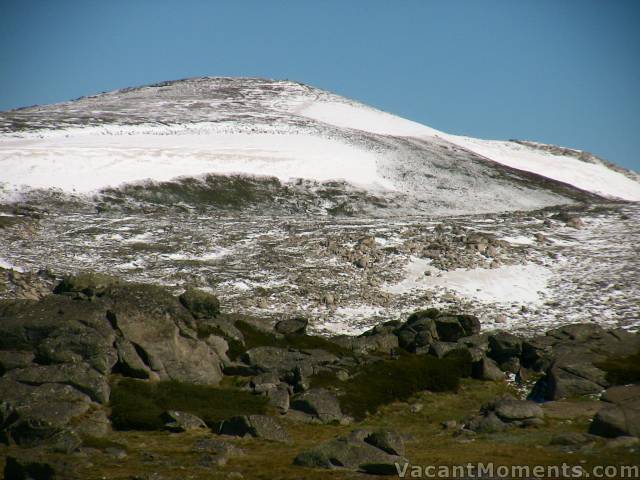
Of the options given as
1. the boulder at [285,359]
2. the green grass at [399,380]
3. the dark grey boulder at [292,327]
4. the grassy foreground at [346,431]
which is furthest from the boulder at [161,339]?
the dark grey boulder at [292,327]

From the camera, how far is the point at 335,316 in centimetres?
4516

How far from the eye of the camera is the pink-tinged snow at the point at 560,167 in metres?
106

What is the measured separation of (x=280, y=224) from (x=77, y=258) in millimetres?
17025

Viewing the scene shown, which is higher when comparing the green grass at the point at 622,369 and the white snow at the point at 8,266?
the white snow at the point at 8,266

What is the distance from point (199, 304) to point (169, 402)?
9118 mm

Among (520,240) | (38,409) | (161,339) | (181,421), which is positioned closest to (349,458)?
(181,421)

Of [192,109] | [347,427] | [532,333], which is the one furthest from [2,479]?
[192,109]

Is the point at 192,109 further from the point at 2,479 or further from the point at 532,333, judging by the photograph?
the point at 2,479

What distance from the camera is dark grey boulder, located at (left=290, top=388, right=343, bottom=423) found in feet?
95.0

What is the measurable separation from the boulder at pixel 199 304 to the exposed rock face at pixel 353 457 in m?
15.2

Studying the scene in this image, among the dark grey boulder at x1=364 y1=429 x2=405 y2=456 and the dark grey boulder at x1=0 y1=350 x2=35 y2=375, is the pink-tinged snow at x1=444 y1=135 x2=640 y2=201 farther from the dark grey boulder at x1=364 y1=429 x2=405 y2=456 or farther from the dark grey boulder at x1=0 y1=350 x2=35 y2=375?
the dark grey boulder at x1=0 y1=350 x2=35 y2=375

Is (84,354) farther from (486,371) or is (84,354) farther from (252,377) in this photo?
(486,371)

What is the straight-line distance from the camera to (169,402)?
27.9 metres

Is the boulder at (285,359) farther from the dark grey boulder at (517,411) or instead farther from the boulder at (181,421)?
the dark grey boulder at (517,411)
